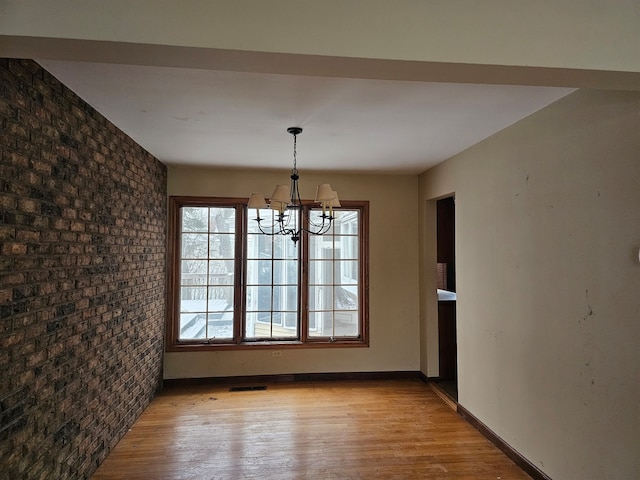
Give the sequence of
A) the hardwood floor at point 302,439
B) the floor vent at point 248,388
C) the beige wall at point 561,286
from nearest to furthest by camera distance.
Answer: the beige wall at point 561,286, the hardwood floor at point 302,439, the floor vent at point 248,388

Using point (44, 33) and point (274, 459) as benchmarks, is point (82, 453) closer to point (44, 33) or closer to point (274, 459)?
point (274, 459)

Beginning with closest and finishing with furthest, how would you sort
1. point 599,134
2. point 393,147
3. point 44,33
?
point 44,33
point 599,134
point 393,147

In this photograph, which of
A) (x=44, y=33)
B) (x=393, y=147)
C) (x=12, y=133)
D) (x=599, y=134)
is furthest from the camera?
(x=393, y=147)

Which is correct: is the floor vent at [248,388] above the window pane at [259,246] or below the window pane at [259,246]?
below

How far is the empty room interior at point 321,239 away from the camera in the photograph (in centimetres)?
136

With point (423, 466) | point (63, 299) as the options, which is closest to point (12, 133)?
point (63, 299)

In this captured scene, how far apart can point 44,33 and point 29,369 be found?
1.62 m

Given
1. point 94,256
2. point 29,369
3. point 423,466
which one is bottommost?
point 423,466

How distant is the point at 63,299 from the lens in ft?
6.92

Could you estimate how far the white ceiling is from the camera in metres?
2.04

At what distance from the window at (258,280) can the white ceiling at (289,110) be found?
100 centimetres

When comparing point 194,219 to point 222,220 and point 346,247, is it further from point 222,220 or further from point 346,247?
point 346,247

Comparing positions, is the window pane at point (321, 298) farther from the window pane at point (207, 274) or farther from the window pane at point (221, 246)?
the window pane at point (221, 246)

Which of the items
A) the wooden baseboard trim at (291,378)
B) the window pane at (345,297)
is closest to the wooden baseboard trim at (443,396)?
the wooden baseboard trim at (291,378)
